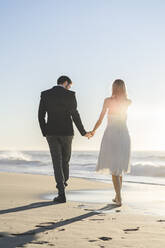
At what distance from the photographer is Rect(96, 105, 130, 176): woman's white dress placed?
6.00 meters

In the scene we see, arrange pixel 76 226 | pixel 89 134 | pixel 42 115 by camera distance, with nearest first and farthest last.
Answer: pixel 76 226 → pixel 42 115 → pixel 89 134

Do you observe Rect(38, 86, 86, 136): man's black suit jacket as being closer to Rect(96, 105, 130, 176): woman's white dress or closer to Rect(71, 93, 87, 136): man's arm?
Rect(71, 93, 87, 136): man's arm

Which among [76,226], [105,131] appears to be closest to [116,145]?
[105,131]

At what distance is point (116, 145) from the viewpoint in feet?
19.8

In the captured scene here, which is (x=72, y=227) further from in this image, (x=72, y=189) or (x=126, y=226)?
(x=72, y=189)

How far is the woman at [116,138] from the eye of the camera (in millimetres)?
5977

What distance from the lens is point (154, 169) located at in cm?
1966

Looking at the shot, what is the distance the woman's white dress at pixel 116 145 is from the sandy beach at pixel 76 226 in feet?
2.27

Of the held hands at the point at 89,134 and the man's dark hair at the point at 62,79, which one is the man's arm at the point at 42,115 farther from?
the held hands at the point at 89,134

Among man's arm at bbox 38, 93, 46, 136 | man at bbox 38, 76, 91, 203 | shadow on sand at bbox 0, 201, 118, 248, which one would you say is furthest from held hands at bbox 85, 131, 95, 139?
shadow on sand at bbox 0, 201, 118, 248

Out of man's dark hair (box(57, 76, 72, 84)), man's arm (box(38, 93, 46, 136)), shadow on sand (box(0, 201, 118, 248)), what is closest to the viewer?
shadow on sand (box(0, 201, 118, 248))

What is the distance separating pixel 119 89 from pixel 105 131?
0.71 meters

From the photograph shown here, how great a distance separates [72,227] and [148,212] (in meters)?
1.75

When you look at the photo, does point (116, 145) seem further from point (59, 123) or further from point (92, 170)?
point (92, 170)
